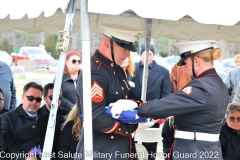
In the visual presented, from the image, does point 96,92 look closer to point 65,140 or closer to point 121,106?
point 121,106

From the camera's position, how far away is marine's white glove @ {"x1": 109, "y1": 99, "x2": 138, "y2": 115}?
314cm

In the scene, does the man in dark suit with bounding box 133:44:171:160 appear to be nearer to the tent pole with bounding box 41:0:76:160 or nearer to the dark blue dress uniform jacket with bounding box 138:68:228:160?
the dark blue dress uniform jacket with bounding box 138:68:228:160

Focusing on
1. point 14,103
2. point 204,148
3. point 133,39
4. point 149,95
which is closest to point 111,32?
point 133,39

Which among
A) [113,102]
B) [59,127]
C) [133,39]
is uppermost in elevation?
[133,39]

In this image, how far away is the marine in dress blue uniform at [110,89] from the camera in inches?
125

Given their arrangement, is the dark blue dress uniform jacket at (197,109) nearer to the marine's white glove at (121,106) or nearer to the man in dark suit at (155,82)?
the marine's white glove at (121,106)

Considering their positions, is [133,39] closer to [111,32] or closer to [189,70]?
[111,32]

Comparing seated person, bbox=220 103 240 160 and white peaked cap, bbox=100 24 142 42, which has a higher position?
white peaked cap, bbox=100 24 142 42

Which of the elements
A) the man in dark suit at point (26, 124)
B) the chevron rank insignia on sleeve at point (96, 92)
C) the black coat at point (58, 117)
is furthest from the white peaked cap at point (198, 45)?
the man in dark suit at point (26, 124)

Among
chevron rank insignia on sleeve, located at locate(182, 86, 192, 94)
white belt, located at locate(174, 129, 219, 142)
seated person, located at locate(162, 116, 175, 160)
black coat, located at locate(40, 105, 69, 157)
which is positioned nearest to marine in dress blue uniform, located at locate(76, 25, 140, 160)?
white belt, located at locate(174, 129, 219, 142)

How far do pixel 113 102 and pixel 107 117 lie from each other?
7.0 inches

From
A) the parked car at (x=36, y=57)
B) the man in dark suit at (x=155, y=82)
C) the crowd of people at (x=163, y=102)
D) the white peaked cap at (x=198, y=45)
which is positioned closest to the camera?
the crowd of people at (x=163, y=102)

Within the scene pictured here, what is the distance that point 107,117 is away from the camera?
124 inches

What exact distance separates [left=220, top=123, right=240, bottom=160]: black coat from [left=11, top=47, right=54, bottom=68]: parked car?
23602mm
